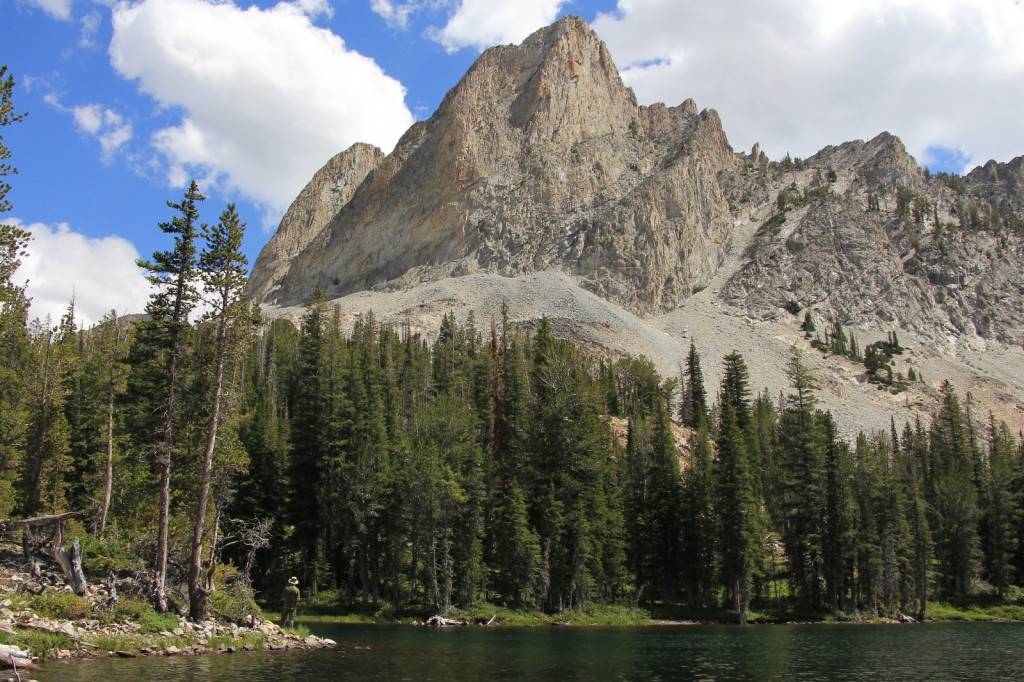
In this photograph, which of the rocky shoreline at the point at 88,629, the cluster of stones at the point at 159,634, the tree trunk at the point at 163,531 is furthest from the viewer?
the tree trunk at the point at 163,531

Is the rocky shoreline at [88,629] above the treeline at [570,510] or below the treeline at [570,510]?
below

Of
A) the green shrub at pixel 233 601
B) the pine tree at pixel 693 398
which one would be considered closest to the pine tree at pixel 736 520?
the green shrub at pixel 233 601

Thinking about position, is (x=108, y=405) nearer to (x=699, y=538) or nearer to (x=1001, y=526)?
(x=699, y=538)

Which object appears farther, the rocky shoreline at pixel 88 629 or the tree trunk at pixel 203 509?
the tree trunk at pixel 203 509

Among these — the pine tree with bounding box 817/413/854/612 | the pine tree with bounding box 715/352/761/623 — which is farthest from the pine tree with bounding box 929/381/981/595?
the pine tree with bounding box 715/352/761/623

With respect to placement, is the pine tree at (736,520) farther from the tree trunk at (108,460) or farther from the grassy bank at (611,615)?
the tree trunk at (108,460)

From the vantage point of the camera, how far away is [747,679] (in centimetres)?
2402

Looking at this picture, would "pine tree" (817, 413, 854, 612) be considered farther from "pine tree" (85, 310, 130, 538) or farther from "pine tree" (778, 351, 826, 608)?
"pine tree" (85, 310, 130, 538)

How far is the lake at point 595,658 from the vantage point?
71.8ft

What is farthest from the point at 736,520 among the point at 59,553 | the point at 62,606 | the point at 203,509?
the point at 62,606

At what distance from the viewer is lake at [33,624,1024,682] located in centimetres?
2188

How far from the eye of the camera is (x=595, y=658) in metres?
29.3

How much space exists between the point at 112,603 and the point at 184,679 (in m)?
7.93

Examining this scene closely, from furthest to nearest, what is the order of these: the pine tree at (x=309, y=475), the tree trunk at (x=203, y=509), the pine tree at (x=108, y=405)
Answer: the pine tree at (x=309, y=475), the pine tree at (x=108, y=405), the tree trunk at (x=203, y=509)
